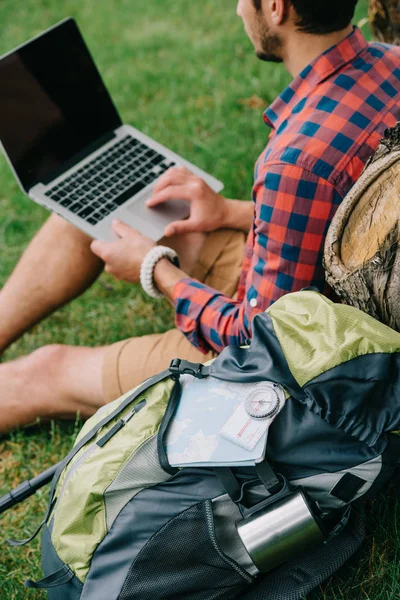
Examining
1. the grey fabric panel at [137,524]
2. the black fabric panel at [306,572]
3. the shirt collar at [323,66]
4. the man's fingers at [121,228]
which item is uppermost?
the shirt collar at [323,66]

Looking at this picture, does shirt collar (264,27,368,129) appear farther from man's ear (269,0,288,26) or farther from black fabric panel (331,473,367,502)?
black fabric panel (331,473,367,502)

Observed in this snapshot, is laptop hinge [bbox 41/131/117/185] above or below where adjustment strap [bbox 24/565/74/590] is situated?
above

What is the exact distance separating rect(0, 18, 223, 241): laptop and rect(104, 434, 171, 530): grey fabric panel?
953mm

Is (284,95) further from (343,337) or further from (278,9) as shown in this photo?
(343,337)

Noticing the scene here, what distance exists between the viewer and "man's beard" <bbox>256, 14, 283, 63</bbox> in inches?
81.5

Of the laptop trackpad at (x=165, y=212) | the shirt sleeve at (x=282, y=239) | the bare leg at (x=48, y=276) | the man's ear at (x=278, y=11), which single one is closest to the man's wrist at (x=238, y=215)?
the laptop trackpad at (x=165, y=212)

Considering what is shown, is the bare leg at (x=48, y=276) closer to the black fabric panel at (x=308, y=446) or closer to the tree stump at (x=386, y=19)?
the black fabric panel at (x=308, y=446)

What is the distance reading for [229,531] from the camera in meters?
1.66

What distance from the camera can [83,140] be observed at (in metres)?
2.67

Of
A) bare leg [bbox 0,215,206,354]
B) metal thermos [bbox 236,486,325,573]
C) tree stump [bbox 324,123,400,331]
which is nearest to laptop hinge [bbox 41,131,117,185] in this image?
bare leg [bbox 0,215,206,354]

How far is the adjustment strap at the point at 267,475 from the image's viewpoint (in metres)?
1.56

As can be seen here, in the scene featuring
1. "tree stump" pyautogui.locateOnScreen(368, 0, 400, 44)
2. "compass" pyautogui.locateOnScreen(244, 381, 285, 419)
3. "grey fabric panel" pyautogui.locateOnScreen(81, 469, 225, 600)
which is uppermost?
"tree stump" pyautogui.locateOnScreen(368, 0, 400, 44)

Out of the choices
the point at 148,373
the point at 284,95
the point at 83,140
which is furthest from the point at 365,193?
the point at 83,140

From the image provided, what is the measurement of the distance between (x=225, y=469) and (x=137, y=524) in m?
0.25
